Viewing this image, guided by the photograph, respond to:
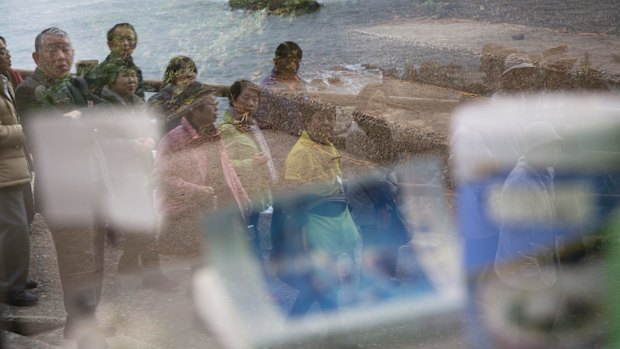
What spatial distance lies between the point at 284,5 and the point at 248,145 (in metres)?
0.71

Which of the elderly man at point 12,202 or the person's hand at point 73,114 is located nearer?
the person's hand at point 73,114

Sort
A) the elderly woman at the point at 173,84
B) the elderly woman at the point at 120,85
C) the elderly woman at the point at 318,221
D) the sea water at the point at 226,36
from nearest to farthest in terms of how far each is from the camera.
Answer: the elderly woman at the point at 318,221 < the elderly woman at the point at 120,85 < the elderly woman at the point at 173,84 < the sea water at the point at 226,36

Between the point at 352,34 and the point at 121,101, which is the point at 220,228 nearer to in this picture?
the point at 121,101

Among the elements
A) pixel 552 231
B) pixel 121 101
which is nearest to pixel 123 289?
pixel 121 101

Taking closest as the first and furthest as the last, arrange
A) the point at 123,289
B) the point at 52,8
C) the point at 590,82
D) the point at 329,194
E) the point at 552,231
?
1. the point at 552,231
2. the point at 329,194
3. the point at 590,82
4. the point at 123,289
5. the point at 52,8

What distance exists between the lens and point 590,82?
240 cm

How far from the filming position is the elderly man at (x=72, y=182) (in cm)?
210

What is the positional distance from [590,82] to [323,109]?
94 cm

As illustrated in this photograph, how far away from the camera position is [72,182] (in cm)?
213

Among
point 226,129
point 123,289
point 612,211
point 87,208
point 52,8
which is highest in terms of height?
point 52,8

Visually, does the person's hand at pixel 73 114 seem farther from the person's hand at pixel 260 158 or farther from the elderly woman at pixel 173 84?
the person's hand at pixel 260 158

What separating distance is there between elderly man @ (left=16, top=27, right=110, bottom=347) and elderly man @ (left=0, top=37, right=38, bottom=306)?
0.07m

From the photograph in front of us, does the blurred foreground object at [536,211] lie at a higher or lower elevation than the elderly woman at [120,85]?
Answer: lower

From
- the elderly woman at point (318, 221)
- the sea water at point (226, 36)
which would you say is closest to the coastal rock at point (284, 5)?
the sea water at point (226, 36)
